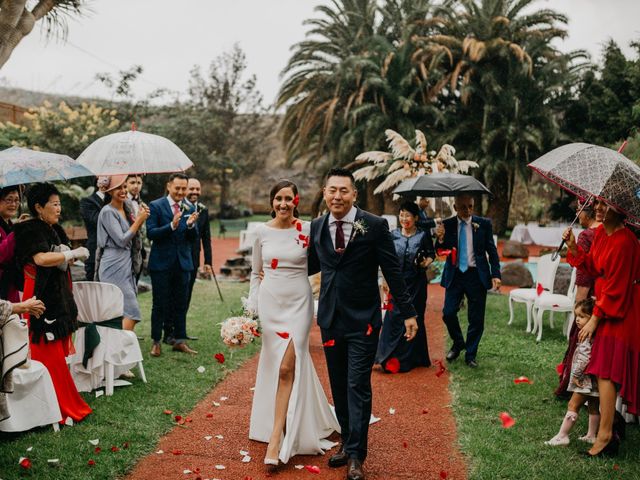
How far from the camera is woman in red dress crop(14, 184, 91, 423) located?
15.5ft

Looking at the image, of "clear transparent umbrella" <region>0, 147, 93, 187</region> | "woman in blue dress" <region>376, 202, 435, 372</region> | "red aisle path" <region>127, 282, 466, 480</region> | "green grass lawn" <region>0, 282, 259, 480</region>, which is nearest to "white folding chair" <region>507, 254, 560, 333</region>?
"woman in blue dress" <region>376, 202, 435, 372</region>

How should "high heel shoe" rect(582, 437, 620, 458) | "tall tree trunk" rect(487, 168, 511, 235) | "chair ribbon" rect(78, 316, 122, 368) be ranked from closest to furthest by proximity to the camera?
1. "high heel shoe" rect(582, 437, 620, 458)
2. "chair ribbon" rect(78, 316, 122, 368)
3. "tall tree trunk" rect(487, 168, 511, 235)

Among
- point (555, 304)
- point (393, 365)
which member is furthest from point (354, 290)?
point (555, 304)

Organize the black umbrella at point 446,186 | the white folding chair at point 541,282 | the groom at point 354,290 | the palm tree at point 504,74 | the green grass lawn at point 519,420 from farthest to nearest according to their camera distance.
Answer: the palm tree at point 504,74
the white folding chair at point 541,282
the black umbrella at point 446,186
the green grass lawn at point 519,420
the groom at point 354,290

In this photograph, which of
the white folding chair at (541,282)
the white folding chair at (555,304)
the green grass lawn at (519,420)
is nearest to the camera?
the green grass lawn at (519,420)

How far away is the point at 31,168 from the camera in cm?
461

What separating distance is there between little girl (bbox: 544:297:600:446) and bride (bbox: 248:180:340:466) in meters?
1.87

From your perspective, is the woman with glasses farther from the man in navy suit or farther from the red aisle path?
the man in navy suit

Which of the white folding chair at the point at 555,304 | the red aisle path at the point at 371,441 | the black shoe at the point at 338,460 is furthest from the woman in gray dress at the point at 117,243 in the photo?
the white folding chair at the point at 555,304

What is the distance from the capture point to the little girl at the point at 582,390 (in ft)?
14.7

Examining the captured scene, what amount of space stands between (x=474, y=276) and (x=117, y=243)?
403cm

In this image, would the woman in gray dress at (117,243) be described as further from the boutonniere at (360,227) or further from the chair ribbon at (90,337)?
the boutonniere at (360,227)

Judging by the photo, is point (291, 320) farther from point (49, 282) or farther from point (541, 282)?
point (541, 282)

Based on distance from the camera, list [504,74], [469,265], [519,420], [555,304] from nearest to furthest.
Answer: [519,420] < [469,265] < [555,304] < [504,74]
